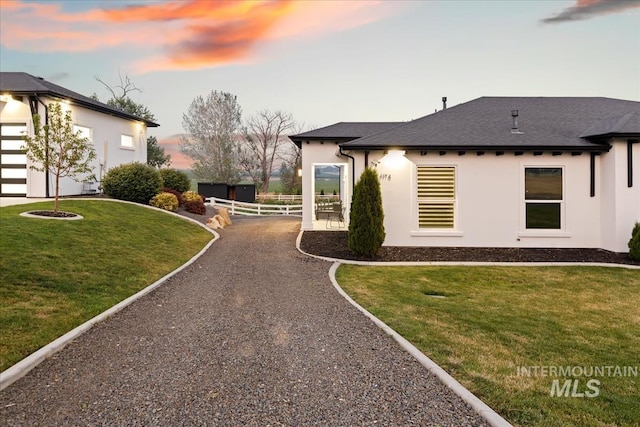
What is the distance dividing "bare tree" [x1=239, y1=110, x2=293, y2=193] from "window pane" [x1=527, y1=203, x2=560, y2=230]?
36.2m

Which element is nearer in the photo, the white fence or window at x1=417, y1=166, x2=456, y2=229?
window at x1=417, y1=166, x2=456, y2=229

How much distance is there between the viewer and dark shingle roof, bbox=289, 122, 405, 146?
51.8 feet

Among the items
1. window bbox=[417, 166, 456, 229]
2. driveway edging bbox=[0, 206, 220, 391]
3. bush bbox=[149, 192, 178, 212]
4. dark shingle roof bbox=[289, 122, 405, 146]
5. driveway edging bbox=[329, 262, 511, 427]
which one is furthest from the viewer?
bush bbox=[149, 192, 178, 212]

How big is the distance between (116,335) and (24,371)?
1226 mm

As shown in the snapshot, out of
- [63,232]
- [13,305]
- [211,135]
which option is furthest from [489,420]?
[211,135]

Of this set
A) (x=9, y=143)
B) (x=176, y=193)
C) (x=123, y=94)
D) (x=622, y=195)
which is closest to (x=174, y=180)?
(x=176, y=193)

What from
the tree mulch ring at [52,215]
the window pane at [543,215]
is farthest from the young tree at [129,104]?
the window pane at [543,215]

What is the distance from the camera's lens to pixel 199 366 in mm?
3980

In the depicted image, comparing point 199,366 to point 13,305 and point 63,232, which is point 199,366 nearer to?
point 13,305

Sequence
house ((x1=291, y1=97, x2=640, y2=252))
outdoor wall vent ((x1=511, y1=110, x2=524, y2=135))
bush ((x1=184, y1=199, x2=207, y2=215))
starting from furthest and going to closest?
bush ((x1=184, y1=199, x2=207, y2=215)) → outdoor wall vent ((x1=511, y1=110, x2=524, y2=135)) → house ((x1=291, y1=97, x2=640, y2=252))

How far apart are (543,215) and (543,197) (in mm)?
642

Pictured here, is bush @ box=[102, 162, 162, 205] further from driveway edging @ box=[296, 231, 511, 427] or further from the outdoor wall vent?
the outdoor wall vent

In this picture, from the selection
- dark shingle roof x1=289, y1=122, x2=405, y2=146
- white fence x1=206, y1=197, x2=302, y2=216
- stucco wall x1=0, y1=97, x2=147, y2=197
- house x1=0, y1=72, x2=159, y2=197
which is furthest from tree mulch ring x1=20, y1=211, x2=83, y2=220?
white fence x1=206, y1=197, x2=302, y2=216

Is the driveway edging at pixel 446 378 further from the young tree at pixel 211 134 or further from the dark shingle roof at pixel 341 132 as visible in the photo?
the young tree at pixel 211 134
